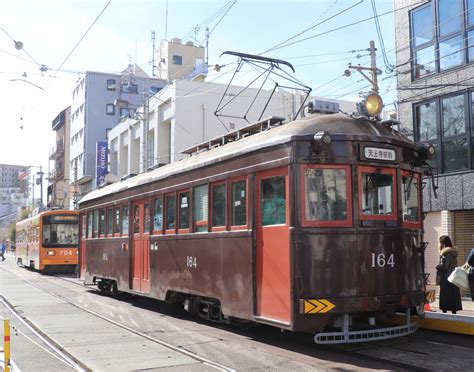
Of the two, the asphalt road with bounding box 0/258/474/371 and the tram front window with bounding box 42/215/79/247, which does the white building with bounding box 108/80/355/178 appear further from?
the asphalt road with bounding box 0/258/474/371

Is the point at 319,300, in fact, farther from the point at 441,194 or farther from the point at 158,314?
the point at 441,194

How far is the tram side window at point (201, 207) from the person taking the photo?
30.3ft

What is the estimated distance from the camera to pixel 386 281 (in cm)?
740

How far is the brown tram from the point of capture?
23.4 ft

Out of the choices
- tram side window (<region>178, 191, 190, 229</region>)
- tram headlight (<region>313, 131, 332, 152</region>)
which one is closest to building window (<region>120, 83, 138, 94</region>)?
tram side window (<region>178, 191, 190, 229</region>)

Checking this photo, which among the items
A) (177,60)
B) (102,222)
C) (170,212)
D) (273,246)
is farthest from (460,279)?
(177,60)

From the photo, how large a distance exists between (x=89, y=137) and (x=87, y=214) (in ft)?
135

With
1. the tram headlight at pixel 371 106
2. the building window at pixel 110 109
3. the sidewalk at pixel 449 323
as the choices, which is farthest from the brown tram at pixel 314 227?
the building window at pixel 110 109

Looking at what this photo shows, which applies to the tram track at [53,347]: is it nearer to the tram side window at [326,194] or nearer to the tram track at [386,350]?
the tram track at [386,350]

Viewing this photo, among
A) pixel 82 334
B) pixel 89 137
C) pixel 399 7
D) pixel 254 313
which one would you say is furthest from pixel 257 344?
pixel 89 137

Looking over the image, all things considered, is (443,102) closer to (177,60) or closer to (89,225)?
(89,225)

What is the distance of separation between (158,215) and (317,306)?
5.06m

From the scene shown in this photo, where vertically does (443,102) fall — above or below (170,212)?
above

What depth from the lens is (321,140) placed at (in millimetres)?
7188
